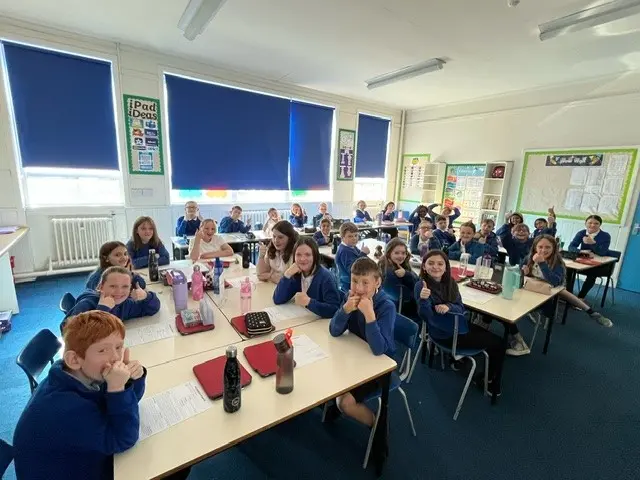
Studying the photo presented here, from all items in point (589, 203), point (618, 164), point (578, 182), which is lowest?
point (589, 203)

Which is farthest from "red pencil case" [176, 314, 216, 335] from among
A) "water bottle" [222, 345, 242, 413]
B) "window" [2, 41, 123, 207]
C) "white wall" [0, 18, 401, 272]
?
"window" [2, 41, 123, 207]

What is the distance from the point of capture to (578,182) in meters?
5.49

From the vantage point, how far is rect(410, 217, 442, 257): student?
3936 mm

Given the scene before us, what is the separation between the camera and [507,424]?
2.23 m

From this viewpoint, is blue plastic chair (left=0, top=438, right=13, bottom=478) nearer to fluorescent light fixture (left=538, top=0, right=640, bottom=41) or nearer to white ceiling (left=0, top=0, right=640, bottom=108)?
white ceiling (left=0, top=0, right=640, bottom=108)

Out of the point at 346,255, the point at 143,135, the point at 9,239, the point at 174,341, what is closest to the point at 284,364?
the point at 174,341

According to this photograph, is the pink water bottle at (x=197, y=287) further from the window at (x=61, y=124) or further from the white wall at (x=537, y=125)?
the white wall at (x=537, y=125)

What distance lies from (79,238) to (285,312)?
14.6 ft

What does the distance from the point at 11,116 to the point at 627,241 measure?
9.56 m

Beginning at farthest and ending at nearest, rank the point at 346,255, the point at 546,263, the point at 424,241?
1. the point at 424,241
2. the point at 346,255
3. the point at 546,263

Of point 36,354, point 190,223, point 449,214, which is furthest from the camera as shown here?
point 449,214

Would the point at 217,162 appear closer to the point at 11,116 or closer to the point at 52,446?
the point at 11,116

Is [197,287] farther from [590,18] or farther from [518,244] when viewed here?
[590,18]

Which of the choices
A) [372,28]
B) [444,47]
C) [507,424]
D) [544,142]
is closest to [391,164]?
[544,142]
